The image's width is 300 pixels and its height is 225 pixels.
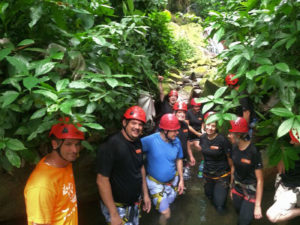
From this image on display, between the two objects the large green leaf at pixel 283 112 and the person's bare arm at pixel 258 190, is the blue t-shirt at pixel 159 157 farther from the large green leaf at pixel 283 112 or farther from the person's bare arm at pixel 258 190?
the large green leaf at pixel 283 112

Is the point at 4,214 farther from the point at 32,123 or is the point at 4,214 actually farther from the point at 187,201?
the point at 187,201

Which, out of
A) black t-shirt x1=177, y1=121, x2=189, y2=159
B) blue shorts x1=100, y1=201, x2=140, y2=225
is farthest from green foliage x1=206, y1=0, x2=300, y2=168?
black t-shirt x1=177, y1=121, x2=189, y2=159

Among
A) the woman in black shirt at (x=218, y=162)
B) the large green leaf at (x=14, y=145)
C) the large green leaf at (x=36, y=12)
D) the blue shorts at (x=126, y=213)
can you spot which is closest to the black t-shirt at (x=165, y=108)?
the woman in black shirt at (x=218, y=162)

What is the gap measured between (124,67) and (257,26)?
1.59 metres

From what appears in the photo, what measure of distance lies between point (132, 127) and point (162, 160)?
1131 mm

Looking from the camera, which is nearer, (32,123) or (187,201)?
(32,123)

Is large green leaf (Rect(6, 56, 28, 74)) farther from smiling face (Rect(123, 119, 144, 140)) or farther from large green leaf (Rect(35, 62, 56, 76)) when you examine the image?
smiling face (Rect(123, 119, 144, 140))

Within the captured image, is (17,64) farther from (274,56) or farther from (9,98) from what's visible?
(274,56)

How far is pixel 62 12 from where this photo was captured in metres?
2.25

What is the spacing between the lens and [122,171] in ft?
10.00

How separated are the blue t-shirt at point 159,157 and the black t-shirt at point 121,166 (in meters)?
0.61

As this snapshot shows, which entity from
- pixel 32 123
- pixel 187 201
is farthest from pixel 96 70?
pixel 187 201

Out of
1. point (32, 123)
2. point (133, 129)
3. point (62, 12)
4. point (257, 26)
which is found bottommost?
point (133, 129)

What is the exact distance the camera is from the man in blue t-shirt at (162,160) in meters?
3.86
